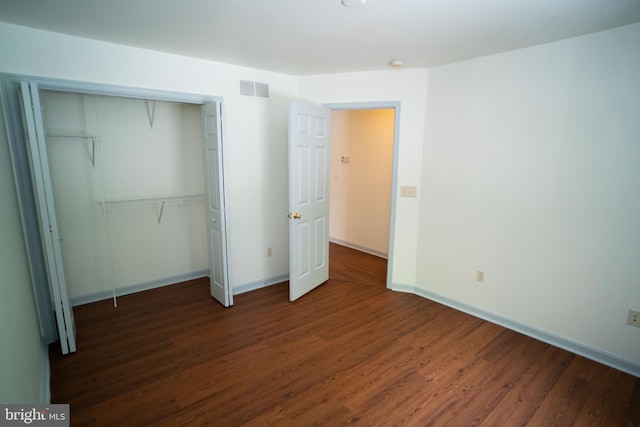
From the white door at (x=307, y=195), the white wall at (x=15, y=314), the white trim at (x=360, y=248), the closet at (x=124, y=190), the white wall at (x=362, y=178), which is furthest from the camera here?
the white trim at (x=360, y=248)

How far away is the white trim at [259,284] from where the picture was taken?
12.3ft

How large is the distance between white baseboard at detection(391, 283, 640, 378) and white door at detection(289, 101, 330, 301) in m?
1.22

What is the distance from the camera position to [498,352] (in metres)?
2.67

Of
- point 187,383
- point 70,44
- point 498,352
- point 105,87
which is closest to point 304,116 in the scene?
point 105,87

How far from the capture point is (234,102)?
342 centimetres

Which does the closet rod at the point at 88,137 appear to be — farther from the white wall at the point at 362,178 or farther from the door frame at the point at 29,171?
the white wall at the point at 362,178

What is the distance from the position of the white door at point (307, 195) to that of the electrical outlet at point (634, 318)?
9.22 feet

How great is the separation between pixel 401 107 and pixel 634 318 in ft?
8.91

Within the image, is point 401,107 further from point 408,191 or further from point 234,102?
point 234,102

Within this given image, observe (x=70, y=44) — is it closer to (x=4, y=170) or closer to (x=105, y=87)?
(x=105, y=87)

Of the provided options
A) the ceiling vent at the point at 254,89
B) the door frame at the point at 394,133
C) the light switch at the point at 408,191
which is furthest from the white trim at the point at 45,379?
Answer: the light switch at the point at 408,191

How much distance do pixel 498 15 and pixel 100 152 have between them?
3.79 m

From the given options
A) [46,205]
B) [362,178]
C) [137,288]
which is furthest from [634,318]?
[137,288]

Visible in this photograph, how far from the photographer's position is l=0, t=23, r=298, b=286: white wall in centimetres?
244
